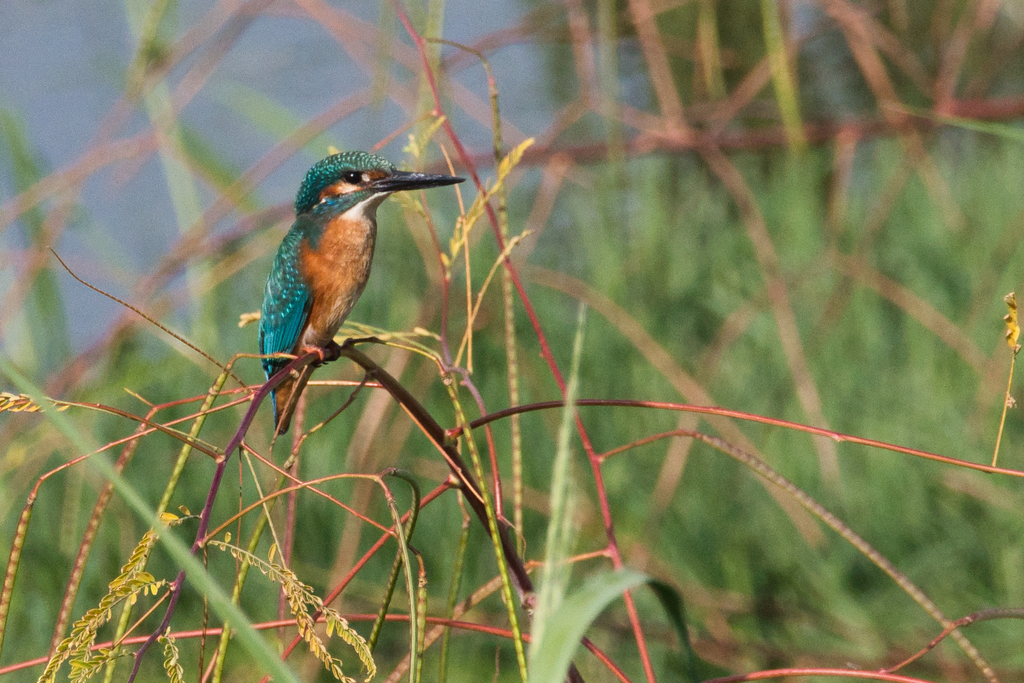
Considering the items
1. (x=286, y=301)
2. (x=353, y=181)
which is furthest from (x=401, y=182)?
(x=286, y=301)

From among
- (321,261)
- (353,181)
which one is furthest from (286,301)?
(353,181)

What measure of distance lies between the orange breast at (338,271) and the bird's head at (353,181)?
24 mm

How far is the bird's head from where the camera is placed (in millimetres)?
908

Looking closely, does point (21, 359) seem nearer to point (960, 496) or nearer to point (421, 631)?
point (421, 631)

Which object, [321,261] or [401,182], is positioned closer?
[401,182]

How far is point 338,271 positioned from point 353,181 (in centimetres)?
10

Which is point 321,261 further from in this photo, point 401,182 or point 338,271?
point 401,182

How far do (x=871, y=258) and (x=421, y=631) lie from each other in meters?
1.72

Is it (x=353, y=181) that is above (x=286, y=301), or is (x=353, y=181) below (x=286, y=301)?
above

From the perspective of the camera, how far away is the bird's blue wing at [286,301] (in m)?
1.03

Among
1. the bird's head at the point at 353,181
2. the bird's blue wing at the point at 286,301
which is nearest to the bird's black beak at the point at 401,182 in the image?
the bird's head at the point at 353,181

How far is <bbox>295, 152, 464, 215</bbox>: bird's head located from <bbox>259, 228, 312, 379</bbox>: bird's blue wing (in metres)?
0.05

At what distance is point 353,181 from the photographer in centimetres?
96

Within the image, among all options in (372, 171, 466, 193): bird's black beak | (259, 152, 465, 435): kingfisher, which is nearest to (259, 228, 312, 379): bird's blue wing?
(259, 152, 465, 435): kingfisher
